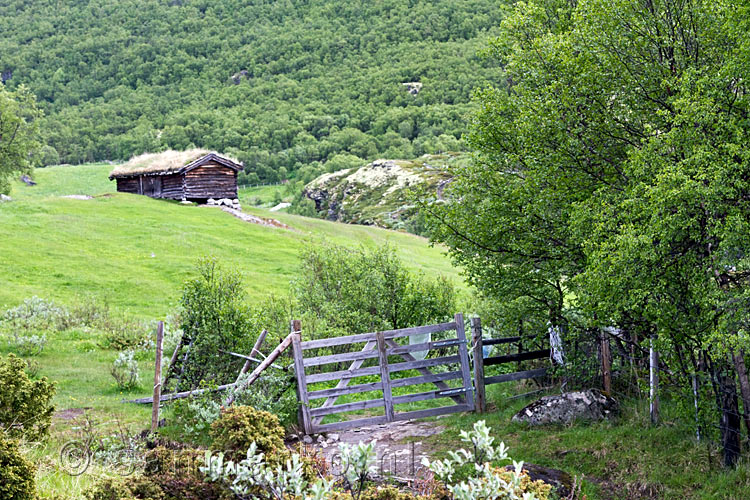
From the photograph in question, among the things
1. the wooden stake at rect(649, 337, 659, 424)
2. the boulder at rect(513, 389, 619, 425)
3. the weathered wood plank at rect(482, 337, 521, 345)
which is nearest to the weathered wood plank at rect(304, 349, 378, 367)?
the weathered wood plank at rect(482, 337, 521, 345)

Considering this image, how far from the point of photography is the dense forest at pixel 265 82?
135875mm

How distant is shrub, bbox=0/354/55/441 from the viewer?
8891mm

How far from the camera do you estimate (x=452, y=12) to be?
190 m

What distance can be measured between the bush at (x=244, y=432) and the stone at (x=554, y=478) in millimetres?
3004

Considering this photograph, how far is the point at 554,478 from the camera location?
8.34m

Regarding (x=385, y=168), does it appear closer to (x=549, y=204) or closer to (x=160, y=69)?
(x=549, y=204)

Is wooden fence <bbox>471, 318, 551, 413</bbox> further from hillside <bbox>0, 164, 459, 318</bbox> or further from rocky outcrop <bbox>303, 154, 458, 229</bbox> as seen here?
rocky outcrop <bbox>303, 154, 458, 229</bbox>

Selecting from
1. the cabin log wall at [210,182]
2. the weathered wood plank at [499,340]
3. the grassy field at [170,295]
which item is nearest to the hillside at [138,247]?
the grassy field at [170,295]

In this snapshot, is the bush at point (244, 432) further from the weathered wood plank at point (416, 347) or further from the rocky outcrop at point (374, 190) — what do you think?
the rocky outcrop at point (374, 190)

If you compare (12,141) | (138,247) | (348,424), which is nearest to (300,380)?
(348,424)

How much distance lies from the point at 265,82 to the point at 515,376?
16971cm

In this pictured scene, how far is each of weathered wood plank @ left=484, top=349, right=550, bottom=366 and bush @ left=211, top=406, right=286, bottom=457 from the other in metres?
6.91

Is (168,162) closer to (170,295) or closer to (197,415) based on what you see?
(170,295)

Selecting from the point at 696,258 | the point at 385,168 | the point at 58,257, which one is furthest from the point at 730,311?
the point at 385,168
